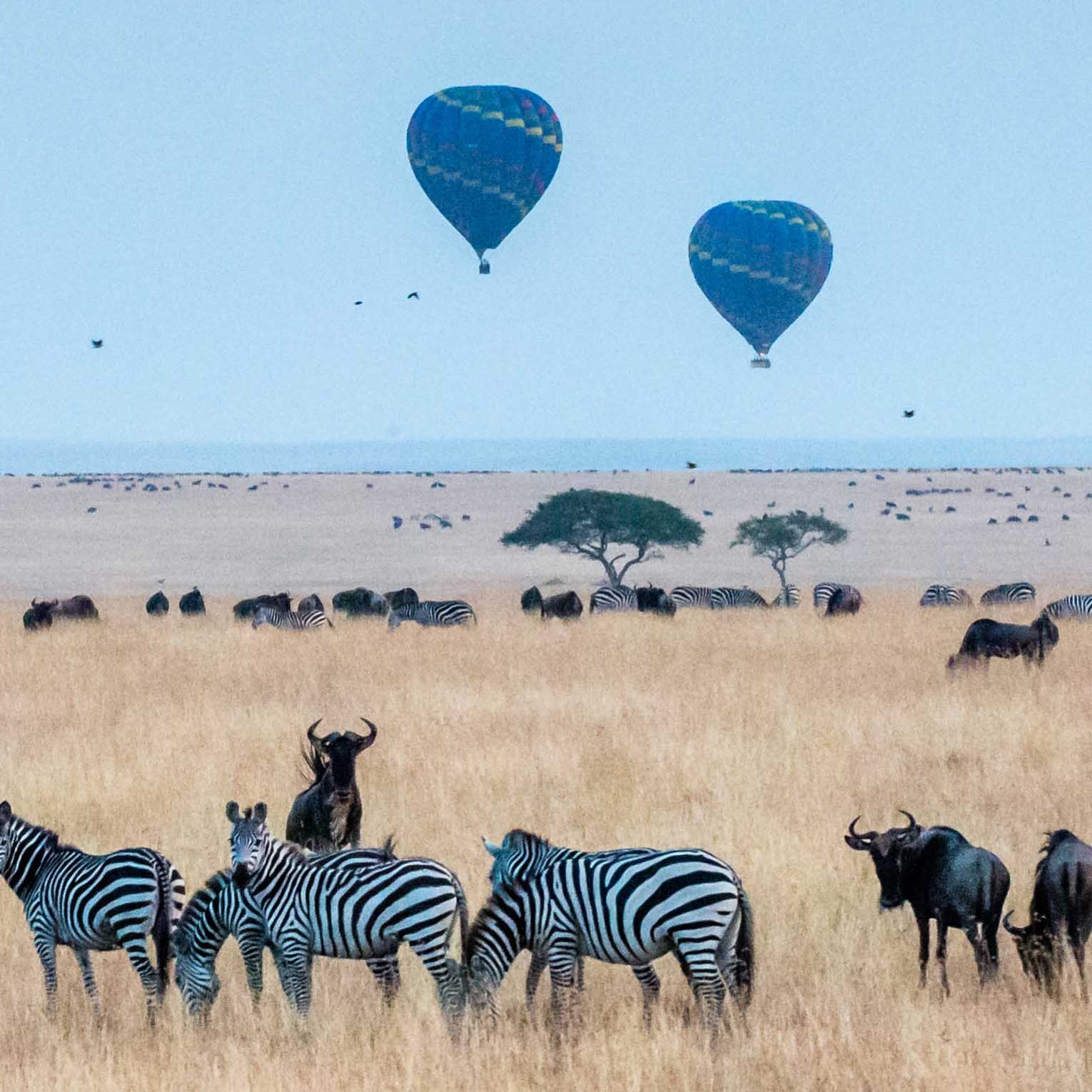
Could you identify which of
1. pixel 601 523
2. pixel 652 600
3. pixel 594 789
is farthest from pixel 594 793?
pixel 601 523

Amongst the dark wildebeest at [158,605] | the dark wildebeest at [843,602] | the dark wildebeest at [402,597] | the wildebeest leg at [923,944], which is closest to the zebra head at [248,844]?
the wildebeest leg at [923,944]

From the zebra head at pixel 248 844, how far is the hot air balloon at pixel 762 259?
126 ft

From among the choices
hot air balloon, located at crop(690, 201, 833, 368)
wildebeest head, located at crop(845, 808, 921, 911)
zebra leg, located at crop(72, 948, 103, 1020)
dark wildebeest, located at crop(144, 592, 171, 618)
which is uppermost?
hot air balloon, located at crop(690, 201, 833, 368)

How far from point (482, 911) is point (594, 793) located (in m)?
6.03

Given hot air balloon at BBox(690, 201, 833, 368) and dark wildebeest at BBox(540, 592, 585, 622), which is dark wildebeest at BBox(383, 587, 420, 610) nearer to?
dark wildebeest at BBox(540, 592, 585, 622)

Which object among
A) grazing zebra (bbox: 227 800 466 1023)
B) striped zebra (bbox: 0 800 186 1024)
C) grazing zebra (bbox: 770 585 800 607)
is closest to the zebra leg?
striped zebra (bbox: 0 800 186 1024)

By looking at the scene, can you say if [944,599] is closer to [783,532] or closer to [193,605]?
[193,605]

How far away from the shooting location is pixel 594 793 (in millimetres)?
13203

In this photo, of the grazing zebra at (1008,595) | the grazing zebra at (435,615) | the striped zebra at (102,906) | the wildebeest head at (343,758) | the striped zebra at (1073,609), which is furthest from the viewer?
the grazing zebra at (1008,595)

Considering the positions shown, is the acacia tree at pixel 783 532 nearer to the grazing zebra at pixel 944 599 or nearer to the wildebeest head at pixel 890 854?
the grazing zebra at pixel 944 599

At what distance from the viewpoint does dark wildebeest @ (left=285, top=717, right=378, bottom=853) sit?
10.3 m

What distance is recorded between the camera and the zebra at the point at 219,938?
24.7 ft

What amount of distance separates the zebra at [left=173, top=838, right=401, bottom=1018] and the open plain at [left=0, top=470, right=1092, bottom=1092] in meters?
0.14

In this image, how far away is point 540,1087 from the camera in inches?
261
